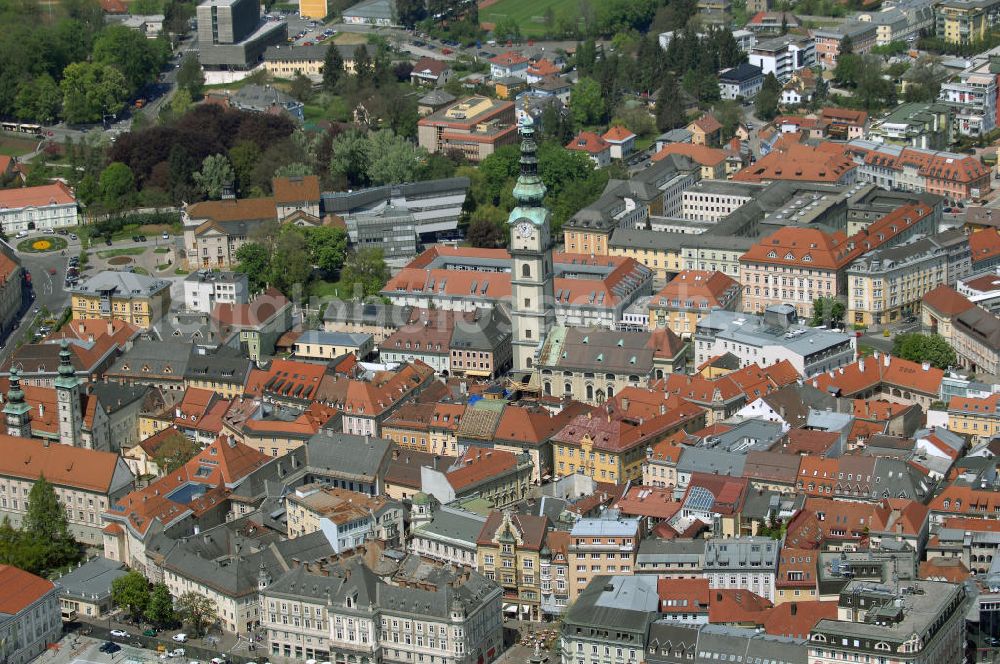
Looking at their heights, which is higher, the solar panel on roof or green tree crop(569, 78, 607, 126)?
green tree crop(569, 78, 607, 126)

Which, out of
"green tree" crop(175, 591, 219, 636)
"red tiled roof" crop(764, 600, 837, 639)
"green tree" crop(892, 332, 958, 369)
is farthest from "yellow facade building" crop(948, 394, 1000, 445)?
"green tree" crop(175, 591, 219, 636)

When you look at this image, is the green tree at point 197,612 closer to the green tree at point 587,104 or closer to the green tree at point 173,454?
the green tree at point 173,454

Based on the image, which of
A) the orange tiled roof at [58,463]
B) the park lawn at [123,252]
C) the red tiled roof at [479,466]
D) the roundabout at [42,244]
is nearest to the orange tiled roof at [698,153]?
the park lawn at [123,252]

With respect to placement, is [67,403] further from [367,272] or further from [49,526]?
[367,272]

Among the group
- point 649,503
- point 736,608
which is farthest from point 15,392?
point 736,608

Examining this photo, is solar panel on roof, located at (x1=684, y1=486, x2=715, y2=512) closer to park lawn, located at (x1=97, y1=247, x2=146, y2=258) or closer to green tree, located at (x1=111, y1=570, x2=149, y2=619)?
green tree, located at (x1=111, y1=570, x2=149, y2=619)

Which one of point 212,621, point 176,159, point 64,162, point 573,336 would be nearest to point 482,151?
point 176,159
